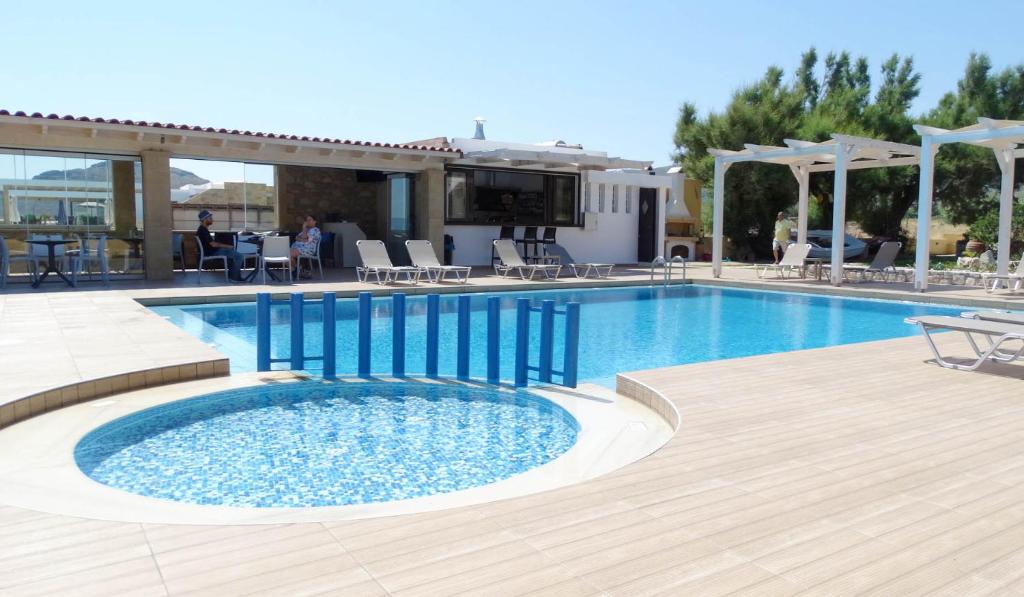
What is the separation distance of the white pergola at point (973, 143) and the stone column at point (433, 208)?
8.77m

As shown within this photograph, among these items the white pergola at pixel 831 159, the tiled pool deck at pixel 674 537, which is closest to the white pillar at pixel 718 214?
the white pergola at pixel 831 159

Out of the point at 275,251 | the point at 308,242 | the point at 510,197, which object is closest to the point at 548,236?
the point at 510,197

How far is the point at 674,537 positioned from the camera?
2680 millimetres

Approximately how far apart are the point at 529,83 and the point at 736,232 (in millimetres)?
9585

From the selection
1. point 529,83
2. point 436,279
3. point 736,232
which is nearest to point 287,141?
point 436,279

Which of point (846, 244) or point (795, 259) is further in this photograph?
point (846, 244)

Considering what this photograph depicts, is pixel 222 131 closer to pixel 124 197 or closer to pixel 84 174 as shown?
pixel 124 197

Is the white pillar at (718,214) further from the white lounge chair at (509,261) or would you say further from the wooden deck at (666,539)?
the wooden deck at (666,539)

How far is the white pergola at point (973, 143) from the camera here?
38.9ft

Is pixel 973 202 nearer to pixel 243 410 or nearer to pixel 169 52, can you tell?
pixel 169 52

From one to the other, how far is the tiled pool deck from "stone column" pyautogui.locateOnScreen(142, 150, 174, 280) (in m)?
10.9

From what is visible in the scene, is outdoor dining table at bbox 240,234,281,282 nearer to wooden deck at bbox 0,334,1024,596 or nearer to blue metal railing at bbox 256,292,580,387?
blue metal railing at bbox 256,292,580,387

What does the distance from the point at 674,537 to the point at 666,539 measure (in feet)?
0.12

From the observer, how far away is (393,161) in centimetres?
1536
